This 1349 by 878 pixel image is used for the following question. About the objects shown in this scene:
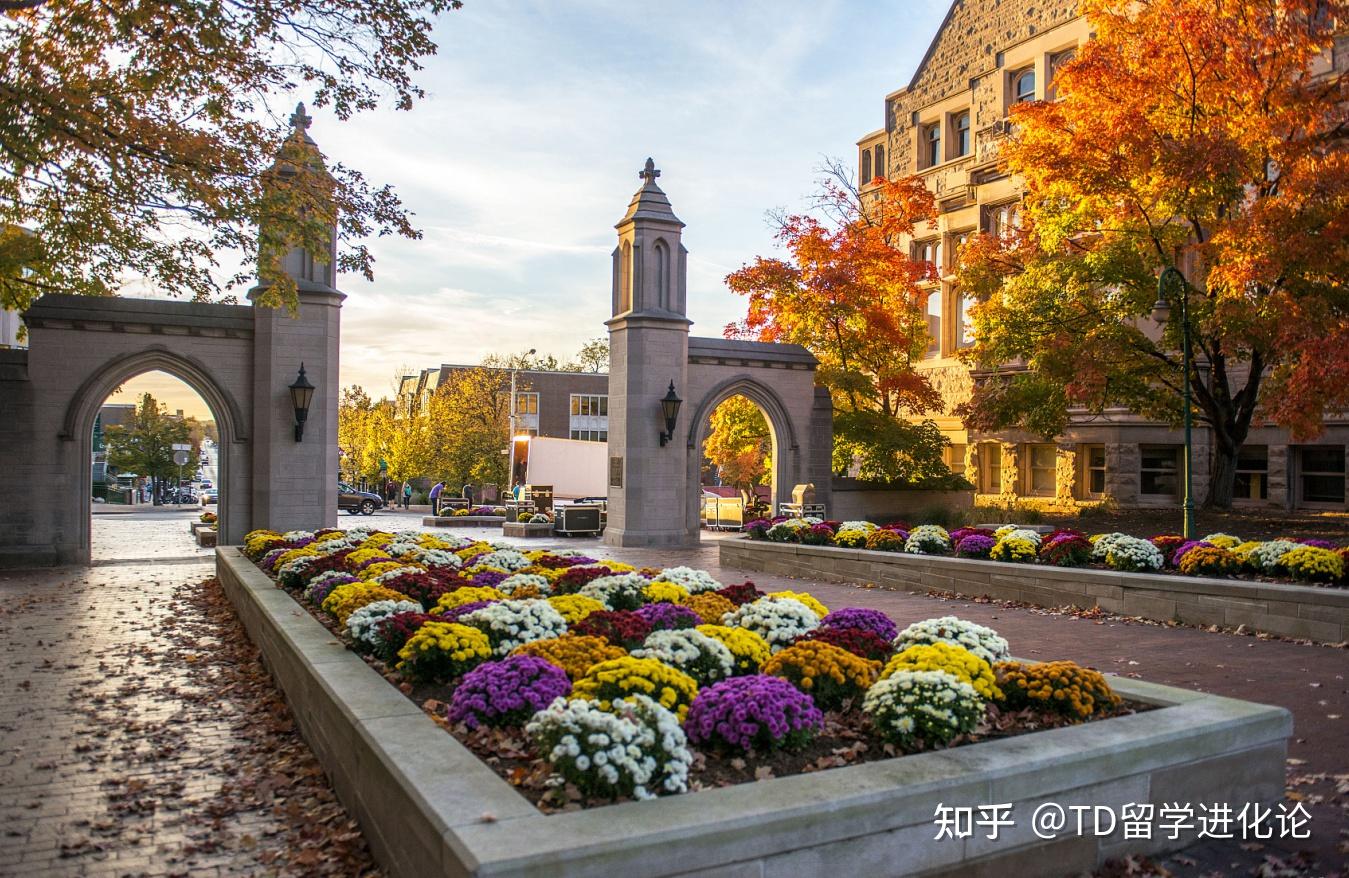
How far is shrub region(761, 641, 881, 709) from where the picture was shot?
6016mm

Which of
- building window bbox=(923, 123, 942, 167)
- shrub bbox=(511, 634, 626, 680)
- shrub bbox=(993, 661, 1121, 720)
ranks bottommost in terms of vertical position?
shrub bbox=(993, 661, 1121, 720)

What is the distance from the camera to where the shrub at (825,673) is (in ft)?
19.7

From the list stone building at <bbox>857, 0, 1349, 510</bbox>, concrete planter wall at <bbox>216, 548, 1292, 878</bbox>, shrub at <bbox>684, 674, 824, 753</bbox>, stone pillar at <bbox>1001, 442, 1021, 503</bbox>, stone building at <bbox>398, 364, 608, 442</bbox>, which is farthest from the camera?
stone building at <bbox>398, 364, 608, 442</bbox>

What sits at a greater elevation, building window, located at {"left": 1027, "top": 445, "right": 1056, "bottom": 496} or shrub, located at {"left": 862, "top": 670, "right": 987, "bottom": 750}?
building window, located at {"left": 1027, "top": 445, "right": 1056, "bottom": 496}

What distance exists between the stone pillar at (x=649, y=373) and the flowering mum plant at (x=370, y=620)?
14.6m

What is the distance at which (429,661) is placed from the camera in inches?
262

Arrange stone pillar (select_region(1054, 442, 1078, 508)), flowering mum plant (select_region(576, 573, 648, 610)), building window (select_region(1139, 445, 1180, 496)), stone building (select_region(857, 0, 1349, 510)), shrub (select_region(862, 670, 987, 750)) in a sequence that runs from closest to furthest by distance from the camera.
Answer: shrub (select_region(862, 670, 987, 750)) → flowering mum plant (select_region(576, 573, 648, 610)) → stone building (select_region(857, 0, 1349, 510)) → building window (select_region(1139, 445, 1180, 496)) → stone pillar (select_region(1054, 442, 1078, 508))

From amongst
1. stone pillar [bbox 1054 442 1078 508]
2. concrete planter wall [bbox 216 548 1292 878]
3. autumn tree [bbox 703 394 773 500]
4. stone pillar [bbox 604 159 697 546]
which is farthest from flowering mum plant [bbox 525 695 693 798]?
stone pillar [bbox 1054 442 1078 508]

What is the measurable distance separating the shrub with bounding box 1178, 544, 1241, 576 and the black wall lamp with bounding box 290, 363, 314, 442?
1491 cm

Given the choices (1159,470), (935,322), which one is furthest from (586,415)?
(1159,470)

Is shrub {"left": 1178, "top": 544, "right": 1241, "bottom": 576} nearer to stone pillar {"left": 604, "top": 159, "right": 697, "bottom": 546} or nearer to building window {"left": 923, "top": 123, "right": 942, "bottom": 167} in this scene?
stone pillar {"left": 604, "top": 159, "right": 697, "bottom": 546}

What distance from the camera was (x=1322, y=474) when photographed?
82.6 feet

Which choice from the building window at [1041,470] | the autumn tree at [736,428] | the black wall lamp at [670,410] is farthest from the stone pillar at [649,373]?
the building window at [1041,470]

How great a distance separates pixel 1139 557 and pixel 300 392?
1448 centimetres
